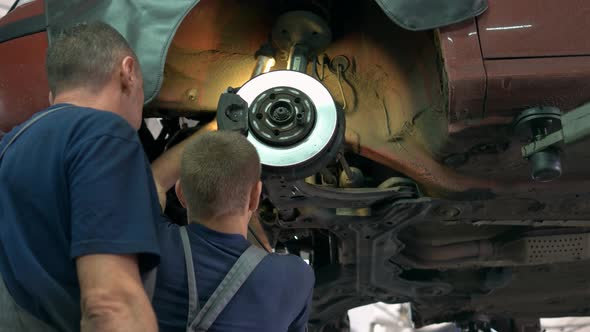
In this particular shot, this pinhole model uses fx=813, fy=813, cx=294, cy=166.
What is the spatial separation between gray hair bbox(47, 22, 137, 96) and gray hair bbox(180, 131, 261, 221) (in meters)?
0.27

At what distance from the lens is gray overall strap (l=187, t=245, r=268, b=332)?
5.49 feet

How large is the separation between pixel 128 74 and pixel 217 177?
300 millimetres

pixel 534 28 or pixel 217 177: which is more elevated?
pixel 534 28

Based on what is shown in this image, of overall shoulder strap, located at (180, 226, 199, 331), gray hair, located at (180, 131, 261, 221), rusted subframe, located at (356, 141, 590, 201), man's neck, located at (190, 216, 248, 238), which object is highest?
gray hair, located at (180, 131, 261, 221)

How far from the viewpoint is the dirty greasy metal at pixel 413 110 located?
8.34ft

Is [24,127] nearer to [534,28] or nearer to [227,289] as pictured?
[227,289]

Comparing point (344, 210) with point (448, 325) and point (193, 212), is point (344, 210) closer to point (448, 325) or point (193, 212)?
point (193, 212)

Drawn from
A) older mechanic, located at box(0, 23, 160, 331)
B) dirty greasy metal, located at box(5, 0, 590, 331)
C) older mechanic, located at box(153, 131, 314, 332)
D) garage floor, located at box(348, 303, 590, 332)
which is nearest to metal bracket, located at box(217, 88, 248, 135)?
dirty greasy metal, located at box(5, 0, 590, 331)

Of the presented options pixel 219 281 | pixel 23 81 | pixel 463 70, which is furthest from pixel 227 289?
pixel 23 81

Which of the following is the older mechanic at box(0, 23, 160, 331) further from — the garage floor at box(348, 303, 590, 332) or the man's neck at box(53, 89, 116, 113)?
the garage floor at box(348, 303, 590, 332)

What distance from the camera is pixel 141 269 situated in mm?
1576

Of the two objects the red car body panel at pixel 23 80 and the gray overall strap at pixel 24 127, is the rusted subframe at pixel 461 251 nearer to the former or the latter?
the red car body panel at pixel 23 80

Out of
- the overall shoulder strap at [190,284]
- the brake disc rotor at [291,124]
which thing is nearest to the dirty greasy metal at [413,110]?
the brake disc rotor at [291,124]

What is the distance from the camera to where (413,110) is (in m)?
3.03
